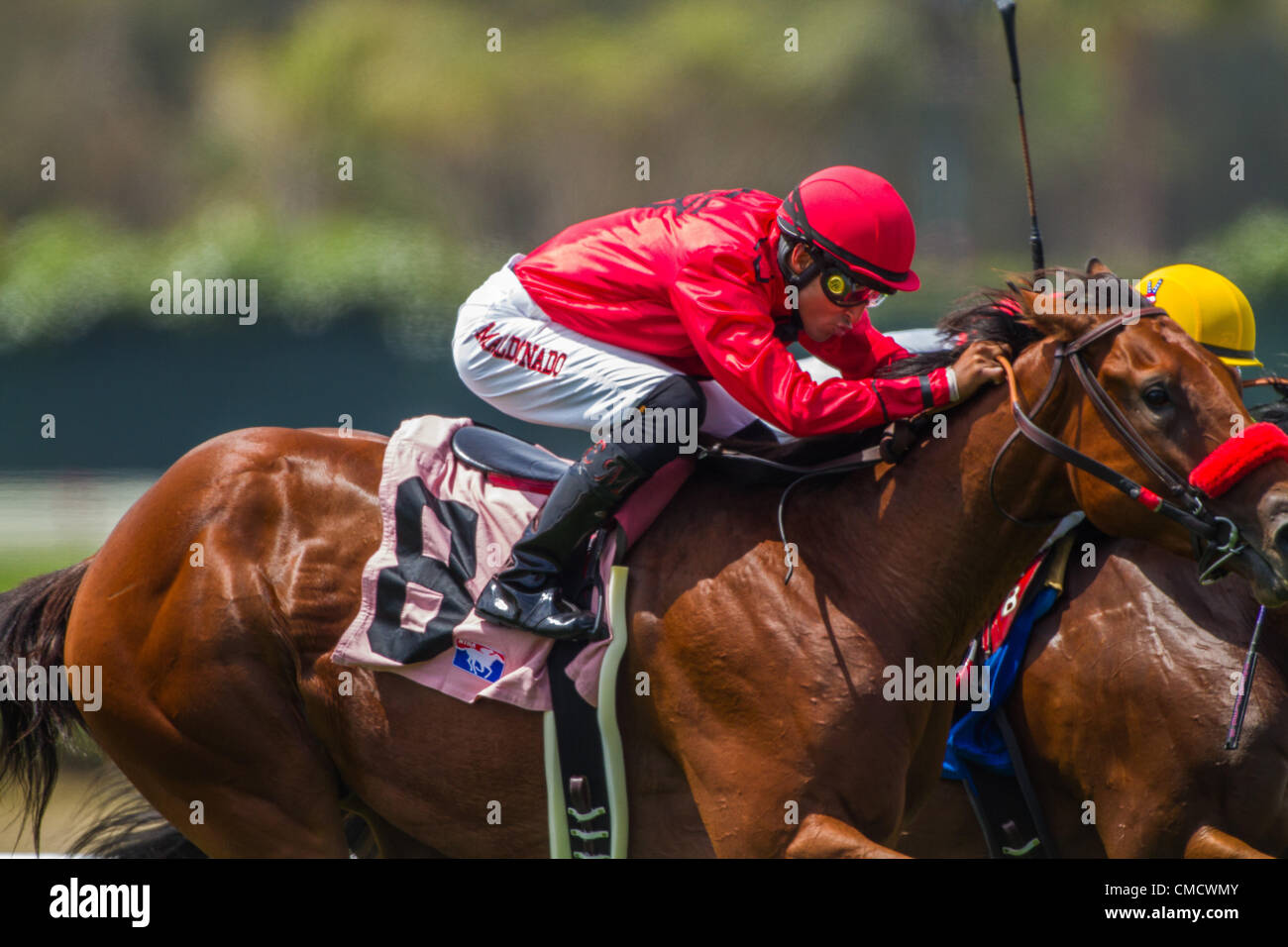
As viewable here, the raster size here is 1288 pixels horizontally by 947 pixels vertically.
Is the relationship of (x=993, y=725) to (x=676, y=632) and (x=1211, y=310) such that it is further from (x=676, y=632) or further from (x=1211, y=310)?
(x=1211, y=310)

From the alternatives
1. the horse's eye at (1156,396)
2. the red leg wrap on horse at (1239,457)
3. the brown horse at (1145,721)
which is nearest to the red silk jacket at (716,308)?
the horse's eye at (1156,396)

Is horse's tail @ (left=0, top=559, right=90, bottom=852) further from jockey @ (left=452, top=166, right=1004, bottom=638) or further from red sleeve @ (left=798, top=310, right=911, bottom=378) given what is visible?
red sleeve @ (left=798, top=310, right=911, bottom=378)

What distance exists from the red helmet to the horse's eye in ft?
1.77

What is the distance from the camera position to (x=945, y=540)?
2.70 m

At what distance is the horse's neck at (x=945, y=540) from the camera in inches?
105

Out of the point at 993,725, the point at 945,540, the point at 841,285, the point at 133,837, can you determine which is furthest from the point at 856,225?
the point at 133,837

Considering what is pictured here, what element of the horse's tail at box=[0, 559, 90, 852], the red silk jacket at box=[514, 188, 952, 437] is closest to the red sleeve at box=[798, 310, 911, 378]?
the red silk jacket at box=[514, 188, 952, 437]

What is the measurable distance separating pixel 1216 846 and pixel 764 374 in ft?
4.72

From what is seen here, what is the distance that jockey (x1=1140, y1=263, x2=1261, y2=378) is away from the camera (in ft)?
11.7

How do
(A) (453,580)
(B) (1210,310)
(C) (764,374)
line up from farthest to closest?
(B) (1210,310) < (A) (453,580) < (C) (764,374)

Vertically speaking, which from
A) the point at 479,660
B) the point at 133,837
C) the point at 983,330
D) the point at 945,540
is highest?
the point at 983,330

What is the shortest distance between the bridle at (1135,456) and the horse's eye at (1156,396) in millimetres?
52

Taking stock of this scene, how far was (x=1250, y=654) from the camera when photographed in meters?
2.99

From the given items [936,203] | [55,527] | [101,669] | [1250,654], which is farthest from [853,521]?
[55,527]
